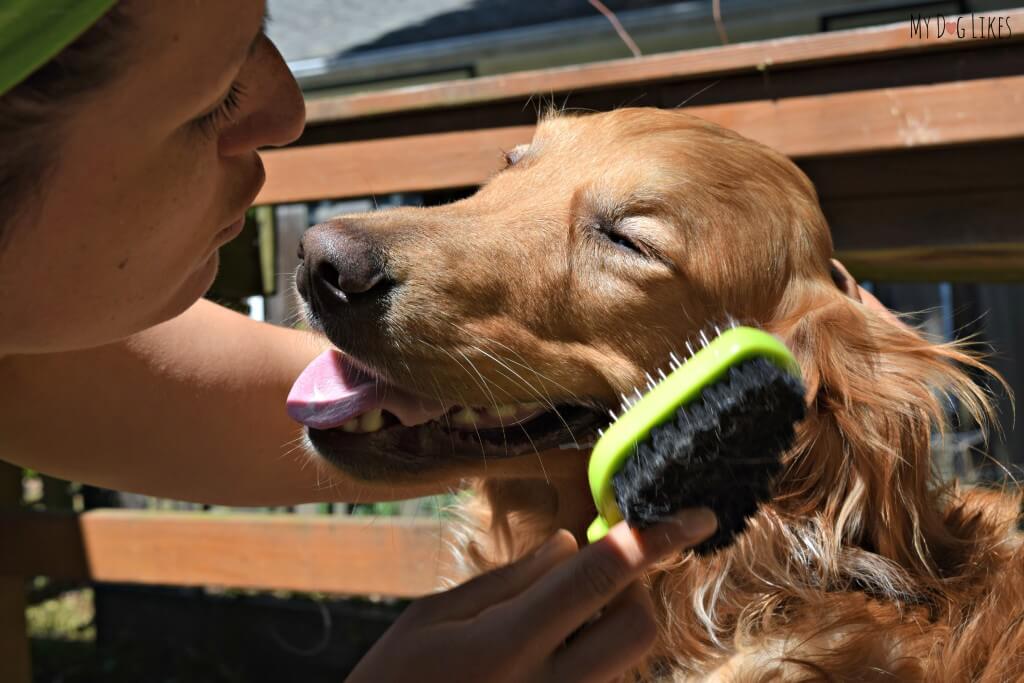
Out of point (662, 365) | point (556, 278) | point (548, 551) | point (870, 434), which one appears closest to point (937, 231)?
point (870, 434)

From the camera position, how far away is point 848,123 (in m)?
2.38

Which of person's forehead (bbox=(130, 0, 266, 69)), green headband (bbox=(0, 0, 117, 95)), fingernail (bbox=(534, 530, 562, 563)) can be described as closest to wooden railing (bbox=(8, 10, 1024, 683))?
fingernail (bbox=(534, 530, 562, 563))

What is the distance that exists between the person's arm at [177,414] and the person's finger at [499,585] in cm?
61

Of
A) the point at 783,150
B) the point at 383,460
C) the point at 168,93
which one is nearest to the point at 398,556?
the point at 383,460

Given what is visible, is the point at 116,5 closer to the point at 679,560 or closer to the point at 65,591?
the point at 679,560

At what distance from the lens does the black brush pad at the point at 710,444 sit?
1389 millimetres

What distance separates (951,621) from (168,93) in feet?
5.55

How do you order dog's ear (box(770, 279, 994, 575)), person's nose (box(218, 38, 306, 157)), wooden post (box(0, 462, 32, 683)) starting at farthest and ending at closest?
wooden post (box(0, 462, 32, 683))
dog's ear (box(770, 279, 994, 575))
person's nose (box(218, 38, 306, 157))

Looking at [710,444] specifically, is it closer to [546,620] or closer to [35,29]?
[546,620]

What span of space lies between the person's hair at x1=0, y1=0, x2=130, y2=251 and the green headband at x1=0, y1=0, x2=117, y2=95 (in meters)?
0.12

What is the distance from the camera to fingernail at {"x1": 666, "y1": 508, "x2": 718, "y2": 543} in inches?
55.0

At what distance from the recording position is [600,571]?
143 cm

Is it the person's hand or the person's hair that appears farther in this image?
the person's hand

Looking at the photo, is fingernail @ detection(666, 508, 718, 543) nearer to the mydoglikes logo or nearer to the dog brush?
the dog brush
